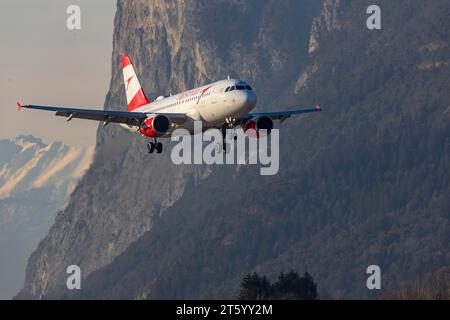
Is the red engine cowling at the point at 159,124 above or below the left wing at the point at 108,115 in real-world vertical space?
below

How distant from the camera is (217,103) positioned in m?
137

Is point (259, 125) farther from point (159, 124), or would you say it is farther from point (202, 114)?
point (159, 124)

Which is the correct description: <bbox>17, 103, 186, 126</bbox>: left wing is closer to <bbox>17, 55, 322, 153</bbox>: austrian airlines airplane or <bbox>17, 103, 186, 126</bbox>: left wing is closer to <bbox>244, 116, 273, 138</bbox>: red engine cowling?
<bbox>17, 55, 322, 153</bbox>: austrian airlines airplane

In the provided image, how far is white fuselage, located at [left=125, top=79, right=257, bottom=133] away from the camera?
135m

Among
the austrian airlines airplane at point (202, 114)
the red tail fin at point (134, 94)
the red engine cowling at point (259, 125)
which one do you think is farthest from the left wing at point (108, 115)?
the red tail fin at point (134, 94)

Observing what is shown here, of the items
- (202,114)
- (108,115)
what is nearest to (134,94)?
(108,115)

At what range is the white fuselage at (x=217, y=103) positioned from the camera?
443 ft

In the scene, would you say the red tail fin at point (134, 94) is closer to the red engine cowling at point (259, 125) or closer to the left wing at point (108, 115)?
the left wing at point (108, 115)

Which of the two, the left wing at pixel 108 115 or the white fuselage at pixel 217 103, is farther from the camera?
the left wing at pixel 108 115

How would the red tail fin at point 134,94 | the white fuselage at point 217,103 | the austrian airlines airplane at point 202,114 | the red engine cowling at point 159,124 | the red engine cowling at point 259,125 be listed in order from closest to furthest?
the white fuselage at point 217,103
the austrian airlines airplane at point 202,114
the red engine cowling at point 259,125
the red engine cowling at point 159,124
the red tail fin at point 134,94

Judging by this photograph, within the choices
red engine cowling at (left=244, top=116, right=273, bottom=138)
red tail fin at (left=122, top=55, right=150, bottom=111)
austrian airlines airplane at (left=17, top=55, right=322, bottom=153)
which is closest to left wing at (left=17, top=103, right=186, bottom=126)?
austrian airlines airplane at (left=17, top=55, right=322, bottom=153)
